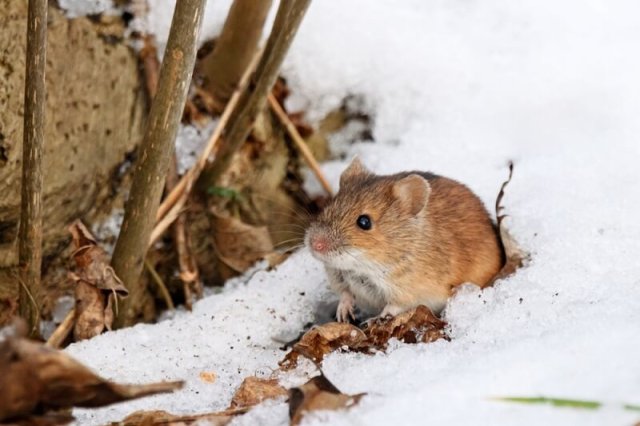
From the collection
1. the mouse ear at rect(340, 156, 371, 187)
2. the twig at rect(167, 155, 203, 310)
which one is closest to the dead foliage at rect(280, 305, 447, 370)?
the mouse ear at rect(340, 156, 371, 187)

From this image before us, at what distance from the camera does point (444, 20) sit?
5.09 m

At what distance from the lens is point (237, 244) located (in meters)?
4.57

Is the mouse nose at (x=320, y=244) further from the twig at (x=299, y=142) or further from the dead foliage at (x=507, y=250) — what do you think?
the twig at (x=299, y=142)

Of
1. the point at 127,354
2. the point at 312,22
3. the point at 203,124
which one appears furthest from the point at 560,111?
the point at 127,354

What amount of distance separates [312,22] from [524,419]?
3.11m

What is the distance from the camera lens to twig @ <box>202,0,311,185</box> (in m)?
3.67

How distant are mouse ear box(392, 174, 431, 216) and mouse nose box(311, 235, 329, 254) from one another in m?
0.38

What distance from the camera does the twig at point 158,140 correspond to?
310 centimetres

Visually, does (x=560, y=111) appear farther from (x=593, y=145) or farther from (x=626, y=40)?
(x=626, y=40)

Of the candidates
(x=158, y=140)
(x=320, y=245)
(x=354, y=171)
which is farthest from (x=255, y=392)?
(x=354, y=171)

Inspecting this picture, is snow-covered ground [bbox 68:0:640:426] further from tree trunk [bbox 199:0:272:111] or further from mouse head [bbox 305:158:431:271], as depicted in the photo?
mouse head [bbox 305:158:431:271]

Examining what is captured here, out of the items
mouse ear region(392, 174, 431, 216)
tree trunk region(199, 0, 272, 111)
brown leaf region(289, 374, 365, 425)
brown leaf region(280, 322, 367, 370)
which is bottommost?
brown leaf region(289, 374, 365, 425)

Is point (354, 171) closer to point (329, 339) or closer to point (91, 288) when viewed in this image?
point (329, 339)

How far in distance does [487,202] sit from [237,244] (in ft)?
4.31
